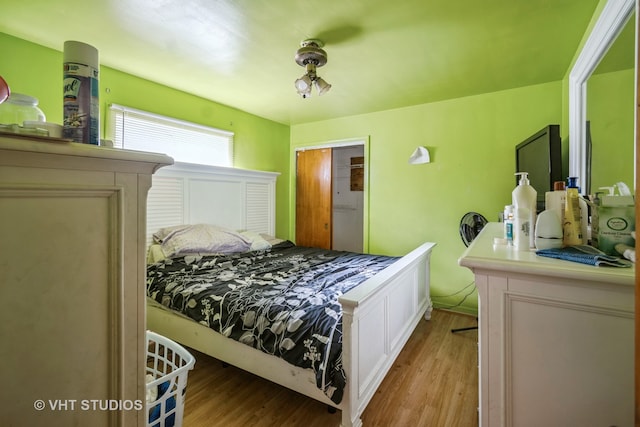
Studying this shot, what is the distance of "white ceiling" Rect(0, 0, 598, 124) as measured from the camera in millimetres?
1664

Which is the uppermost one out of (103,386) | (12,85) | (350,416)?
(12,85)

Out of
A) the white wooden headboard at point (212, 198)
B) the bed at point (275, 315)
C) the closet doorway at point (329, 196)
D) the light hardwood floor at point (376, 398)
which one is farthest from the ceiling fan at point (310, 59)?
the light hardwood floor at point (376, 398)

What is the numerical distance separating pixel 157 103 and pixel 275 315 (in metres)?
2.46

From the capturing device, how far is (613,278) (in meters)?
0.74

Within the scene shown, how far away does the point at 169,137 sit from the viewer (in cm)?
294

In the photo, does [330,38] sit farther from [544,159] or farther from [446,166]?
[446,166]

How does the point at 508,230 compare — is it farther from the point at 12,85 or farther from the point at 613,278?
the point at 12,85

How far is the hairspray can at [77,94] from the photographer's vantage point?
575 millimetres

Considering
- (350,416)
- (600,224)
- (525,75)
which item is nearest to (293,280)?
(350,416)

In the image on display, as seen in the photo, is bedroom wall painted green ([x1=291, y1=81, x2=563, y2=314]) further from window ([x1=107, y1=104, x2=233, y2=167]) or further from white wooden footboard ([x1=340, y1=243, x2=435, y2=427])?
window ([x1=107, y1=104, x2=233, y2=167])

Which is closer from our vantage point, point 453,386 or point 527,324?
point 527,324

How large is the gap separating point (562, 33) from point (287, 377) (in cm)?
280

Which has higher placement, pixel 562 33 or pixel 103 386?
pixel 562 33

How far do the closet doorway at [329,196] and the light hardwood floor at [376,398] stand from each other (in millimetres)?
2222
